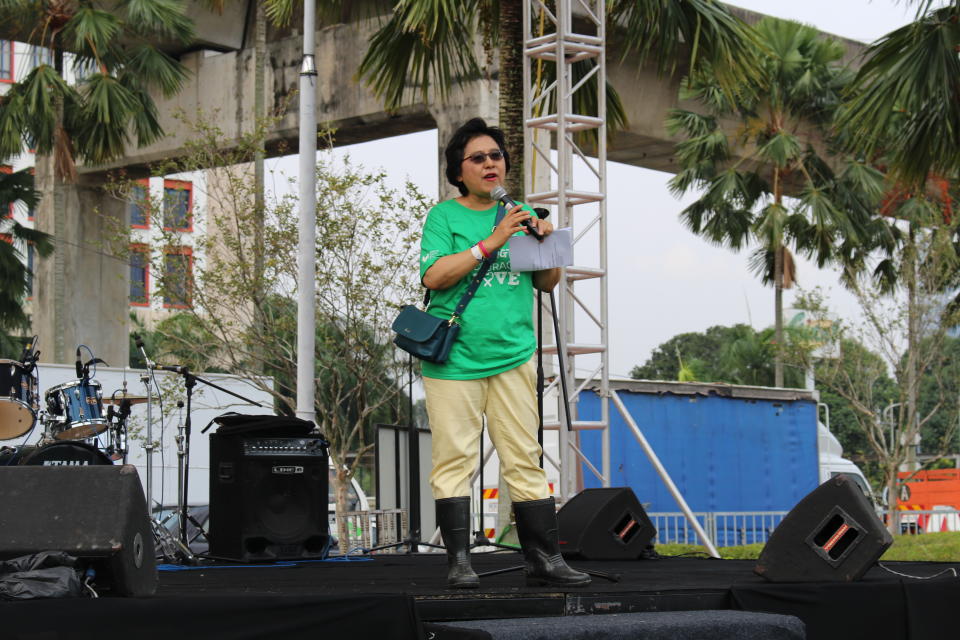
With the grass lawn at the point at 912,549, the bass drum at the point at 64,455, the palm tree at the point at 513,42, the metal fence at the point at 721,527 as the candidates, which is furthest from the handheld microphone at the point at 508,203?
the metal fence at the point at 721,527

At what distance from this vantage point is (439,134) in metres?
16.3

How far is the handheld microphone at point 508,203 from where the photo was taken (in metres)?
4.81

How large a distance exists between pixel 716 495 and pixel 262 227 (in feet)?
25.6

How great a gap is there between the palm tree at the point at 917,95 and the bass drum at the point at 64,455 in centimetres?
673

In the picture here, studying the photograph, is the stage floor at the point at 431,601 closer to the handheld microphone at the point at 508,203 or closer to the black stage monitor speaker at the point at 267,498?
the black stage monitor speaker at the point at 267,498

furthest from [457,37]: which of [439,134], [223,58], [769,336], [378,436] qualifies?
[769,336]

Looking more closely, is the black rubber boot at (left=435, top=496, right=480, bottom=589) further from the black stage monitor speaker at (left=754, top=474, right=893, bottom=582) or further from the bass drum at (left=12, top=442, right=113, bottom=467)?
the bass drum at (left=12, top=442, right=113, bottom=467)

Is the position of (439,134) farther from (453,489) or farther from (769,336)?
(769,336)

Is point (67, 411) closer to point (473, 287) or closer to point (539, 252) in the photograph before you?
point (473, 287)

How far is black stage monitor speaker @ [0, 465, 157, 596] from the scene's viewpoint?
416 centimetres

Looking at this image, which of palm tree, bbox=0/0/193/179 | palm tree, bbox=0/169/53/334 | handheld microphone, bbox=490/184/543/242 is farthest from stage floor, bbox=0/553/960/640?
palm tree, bbox=0/169/53/334

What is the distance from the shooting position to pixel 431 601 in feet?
14.3

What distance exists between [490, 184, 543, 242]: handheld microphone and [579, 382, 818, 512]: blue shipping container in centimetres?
1137

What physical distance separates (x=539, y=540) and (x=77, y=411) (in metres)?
5.36
